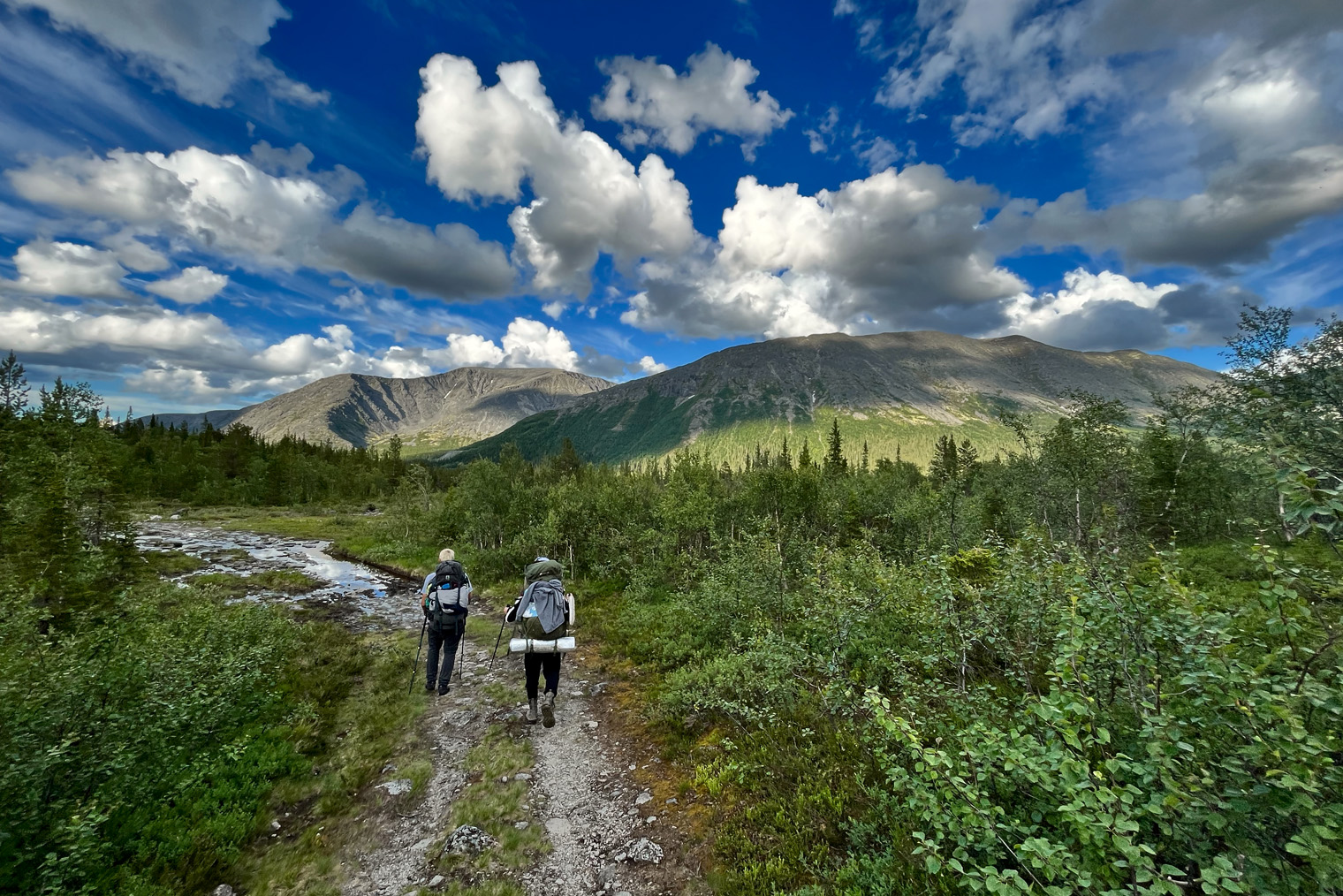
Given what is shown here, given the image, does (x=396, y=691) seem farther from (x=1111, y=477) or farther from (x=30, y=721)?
(x=1111, y=477)

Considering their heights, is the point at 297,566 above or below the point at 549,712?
below

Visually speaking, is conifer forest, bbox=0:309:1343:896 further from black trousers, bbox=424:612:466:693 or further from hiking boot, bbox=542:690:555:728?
hiking boot, bbox=542:690:555:728

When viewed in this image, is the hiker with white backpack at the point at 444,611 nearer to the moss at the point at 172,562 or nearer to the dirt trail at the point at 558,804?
the dirt trail at the point at 558,804

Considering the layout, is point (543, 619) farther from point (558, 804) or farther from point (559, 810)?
point (559, 810)

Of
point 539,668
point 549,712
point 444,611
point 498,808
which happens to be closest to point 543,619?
point 539,668

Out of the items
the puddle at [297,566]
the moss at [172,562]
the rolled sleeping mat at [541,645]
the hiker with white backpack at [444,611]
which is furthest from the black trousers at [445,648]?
the moss at [172,562]

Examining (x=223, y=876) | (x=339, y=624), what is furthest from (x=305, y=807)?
(x=339, y=624)

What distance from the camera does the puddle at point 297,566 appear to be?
24.8 m

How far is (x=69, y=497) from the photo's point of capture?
52.9ft

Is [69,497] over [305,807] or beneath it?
over

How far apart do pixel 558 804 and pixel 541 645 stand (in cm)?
339

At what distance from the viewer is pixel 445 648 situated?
14273 mm

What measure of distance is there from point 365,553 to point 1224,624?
167 feet

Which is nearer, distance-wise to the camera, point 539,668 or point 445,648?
point 539,668
